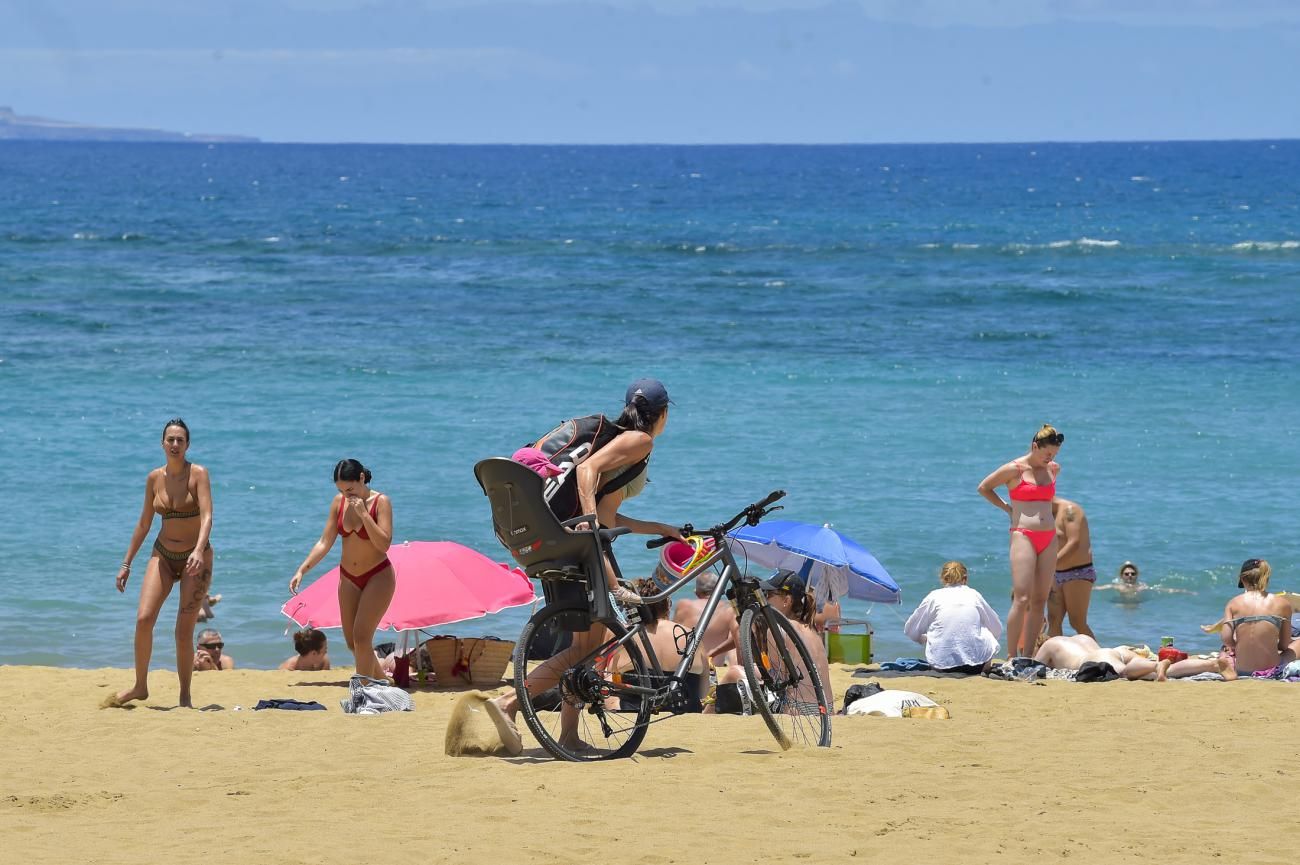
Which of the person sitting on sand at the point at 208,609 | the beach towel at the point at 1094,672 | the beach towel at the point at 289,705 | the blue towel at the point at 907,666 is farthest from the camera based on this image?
the person sitting on sand at the point at 208,609

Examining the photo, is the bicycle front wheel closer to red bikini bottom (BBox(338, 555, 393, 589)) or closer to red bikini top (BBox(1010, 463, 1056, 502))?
red bikini bottom (BBox(338, 555, 393, 589))

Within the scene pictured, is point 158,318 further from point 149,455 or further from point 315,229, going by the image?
point 315,229

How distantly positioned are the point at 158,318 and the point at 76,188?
6370 cm

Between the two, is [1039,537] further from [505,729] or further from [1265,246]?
[1265,246]

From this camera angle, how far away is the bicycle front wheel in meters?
6.26

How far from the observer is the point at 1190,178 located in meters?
101

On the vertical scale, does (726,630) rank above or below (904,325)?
below

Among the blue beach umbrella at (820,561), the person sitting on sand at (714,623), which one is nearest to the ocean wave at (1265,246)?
the blue beach umbrella at (820,561)

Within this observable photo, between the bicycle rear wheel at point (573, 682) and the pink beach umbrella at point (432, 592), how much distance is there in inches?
118

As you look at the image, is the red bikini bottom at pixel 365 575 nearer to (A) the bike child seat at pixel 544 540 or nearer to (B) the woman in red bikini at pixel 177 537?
(B) the woman in red bikini at pixel 177 537

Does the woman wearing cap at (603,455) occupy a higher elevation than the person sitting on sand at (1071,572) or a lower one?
higher

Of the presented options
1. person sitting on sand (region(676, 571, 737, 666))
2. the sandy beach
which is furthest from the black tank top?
person sitting on sand (region(676, 571, 737, 666))

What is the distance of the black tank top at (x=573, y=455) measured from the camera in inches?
243

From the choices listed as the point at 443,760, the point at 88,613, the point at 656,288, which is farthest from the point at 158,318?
the point at 443,760
